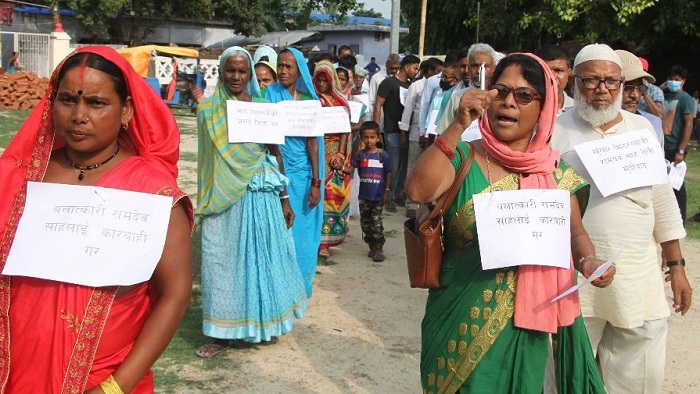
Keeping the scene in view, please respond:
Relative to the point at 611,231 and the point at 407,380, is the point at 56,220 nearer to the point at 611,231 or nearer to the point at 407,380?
the point at 611,231

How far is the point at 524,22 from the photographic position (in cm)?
2053

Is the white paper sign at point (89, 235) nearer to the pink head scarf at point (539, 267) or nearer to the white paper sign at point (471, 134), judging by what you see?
the pink head scarf at point (539, 267)

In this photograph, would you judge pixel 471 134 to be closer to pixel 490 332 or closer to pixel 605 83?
pixel 605 83

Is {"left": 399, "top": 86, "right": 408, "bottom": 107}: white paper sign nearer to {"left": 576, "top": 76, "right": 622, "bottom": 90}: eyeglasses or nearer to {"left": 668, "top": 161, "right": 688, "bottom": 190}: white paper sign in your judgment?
{"left": 668, "top": 161, "right": 688, "bottom": 190}: white paper sign

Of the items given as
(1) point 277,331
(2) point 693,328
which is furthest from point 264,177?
(2) point 693,328

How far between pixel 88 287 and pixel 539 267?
1604 millimetres

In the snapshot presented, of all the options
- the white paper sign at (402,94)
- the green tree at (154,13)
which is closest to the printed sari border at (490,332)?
the white paper sign at (402,94)

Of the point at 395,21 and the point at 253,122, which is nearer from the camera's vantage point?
the point at 253,122

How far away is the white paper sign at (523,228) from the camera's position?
3.02 metres

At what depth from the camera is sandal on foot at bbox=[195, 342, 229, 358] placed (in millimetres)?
5520

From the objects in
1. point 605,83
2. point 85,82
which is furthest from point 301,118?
point 85,82

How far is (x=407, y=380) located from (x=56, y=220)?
3.33 m

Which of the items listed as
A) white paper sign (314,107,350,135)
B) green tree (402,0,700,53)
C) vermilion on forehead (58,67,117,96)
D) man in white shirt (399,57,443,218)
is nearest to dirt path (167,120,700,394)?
white paper sign (314,107,350,135)

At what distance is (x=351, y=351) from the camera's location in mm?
5777
